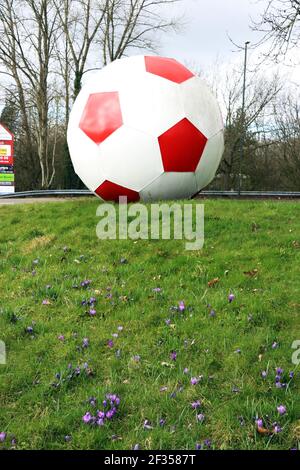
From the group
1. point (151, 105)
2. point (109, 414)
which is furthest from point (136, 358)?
point (151, 105)

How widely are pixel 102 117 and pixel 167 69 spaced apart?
136 centimetres

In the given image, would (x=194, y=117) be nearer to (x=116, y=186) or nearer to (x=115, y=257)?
(x=116, y=186)

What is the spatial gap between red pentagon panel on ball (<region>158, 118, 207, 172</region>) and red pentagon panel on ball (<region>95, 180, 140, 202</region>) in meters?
0.71

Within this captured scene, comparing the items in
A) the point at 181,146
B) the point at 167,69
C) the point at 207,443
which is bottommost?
the point at 207,443

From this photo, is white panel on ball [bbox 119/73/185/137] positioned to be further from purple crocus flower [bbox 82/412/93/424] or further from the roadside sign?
the roadside sign

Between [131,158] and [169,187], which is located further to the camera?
[169,187]

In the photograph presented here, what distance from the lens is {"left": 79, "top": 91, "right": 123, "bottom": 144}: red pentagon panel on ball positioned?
6379mm

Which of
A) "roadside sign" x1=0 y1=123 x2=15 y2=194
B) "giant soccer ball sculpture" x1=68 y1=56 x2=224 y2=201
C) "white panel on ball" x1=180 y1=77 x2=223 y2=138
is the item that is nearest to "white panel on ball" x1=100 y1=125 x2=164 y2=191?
"giant soccer ball sculpture" x1=68 y1=56 x2=224 y2=201

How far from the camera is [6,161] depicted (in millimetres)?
13914

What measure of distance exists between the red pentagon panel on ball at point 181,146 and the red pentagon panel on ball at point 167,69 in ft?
2.62

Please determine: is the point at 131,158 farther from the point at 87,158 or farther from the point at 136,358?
the point at 136,358

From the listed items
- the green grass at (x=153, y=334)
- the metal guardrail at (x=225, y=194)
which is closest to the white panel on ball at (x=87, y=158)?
the green grass at (x=153, y=334)
